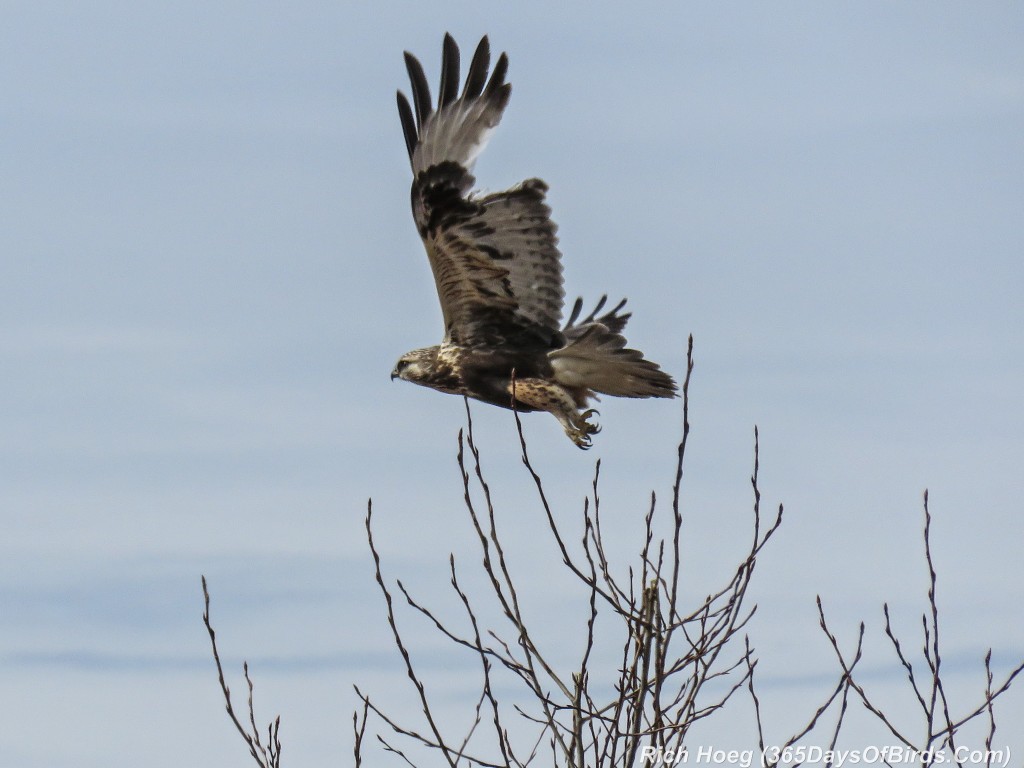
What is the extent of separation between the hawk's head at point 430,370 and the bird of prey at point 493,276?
11mm

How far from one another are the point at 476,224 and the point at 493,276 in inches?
11.8

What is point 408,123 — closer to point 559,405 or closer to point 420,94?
point 420,94

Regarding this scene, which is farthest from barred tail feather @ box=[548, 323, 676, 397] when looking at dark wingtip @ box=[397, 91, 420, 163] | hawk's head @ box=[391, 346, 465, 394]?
dark wingtip @ box=[397, 91, 420, 163]

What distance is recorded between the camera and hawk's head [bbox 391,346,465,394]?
727 centimetres

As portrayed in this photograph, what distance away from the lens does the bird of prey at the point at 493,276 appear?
699 centimetres

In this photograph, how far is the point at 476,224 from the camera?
23.0 ft

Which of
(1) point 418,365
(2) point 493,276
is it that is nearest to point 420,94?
(2) point 493,276

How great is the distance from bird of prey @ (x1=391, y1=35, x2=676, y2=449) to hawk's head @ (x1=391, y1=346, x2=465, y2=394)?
1 cm

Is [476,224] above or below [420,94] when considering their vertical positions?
below

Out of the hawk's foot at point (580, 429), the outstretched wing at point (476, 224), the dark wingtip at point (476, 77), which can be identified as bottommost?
the hawk's foot at point (580, 429)

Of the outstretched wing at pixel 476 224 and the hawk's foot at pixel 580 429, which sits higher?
the outstretched wing at pixel 476 224

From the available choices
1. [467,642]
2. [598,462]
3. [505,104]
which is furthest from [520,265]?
[467,642]

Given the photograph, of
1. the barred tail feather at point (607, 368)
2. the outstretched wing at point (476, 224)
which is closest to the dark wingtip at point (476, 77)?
the outstretched wing at point (476, 224)

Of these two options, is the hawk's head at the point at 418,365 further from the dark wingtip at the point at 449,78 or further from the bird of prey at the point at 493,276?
the dark wingtip at the point at 449,78
